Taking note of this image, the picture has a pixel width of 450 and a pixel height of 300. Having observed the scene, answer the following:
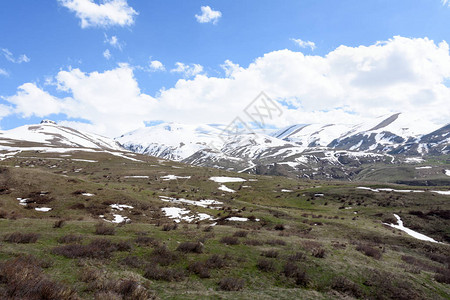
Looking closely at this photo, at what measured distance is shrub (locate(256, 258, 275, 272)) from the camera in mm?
15405

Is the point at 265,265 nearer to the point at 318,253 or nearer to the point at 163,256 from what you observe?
the point at 318,253

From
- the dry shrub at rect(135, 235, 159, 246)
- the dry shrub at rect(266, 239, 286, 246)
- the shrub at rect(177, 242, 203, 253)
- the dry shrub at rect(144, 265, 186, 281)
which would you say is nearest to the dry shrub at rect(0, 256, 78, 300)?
the dry shrub at rect(144, 265, 186, 281)

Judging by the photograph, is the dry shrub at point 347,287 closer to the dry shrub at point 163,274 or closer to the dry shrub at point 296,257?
the dry shrub at point 296,257

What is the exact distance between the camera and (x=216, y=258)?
15430 millimetres

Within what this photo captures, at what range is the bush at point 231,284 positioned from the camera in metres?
12.6

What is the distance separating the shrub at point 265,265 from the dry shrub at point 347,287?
3431 mm

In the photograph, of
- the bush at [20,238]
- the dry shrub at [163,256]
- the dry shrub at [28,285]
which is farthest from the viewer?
the bush at [20,238]

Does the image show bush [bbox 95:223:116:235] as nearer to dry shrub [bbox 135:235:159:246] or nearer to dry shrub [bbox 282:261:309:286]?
dry shrub [bbox 135:235:159:246]

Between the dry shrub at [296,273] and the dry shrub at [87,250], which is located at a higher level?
the dry shrub at [87,250]

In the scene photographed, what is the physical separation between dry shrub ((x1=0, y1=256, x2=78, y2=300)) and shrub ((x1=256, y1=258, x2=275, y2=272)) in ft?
32.8

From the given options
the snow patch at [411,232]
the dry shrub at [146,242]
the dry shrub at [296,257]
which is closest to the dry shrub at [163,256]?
the dry shrub at [146,242]

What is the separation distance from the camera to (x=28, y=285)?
8.90m

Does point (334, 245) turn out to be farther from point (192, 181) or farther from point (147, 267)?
point (192, 181)

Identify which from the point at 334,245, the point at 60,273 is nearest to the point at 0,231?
the point at 60,273
